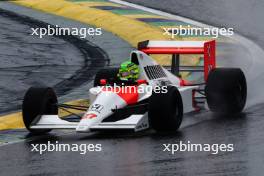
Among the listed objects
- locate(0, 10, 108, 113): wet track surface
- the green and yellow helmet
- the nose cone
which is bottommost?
locate(0, 10, 108, 113): wet track surface

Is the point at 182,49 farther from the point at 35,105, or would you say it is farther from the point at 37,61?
the point at 37,61

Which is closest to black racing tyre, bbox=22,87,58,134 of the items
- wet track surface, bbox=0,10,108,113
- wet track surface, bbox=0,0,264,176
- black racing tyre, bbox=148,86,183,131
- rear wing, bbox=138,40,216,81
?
wet track surface, bbox=0,0,264,176

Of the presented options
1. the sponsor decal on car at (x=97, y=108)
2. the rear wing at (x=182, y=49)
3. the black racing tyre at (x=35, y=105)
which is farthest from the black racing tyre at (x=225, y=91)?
the black racing tyre at (x=35, y=105)

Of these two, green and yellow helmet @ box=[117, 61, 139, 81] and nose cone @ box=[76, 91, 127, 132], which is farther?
green and yellow helmet @ box=[117, 61, 139, 81]

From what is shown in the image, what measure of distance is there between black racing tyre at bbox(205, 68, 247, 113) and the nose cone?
1.99 metres

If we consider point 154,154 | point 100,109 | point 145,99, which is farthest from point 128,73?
point 154,154

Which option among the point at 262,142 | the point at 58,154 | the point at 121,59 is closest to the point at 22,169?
the point at 58,154

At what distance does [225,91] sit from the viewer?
16.0 meters

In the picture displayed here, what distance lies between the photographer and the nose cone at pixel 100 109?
13.9 m

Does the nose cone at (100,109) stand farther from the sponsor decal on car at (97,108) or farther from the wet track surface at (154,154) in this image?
the wet track surface at (154,154)

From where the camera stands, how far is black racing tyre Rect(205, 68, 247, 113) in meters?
15.9

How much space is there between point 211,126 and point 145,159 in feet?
9.54

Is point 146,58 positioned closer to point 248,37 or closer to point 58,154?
point 58,154

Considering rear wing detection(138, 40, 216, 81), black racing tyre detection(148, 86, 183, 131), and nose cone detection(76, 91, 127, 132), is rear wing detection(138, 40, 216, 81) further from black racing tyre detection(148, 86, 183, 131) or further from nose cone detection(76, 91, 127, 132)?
black racing tyre detection(148, 86, 183, 131)
